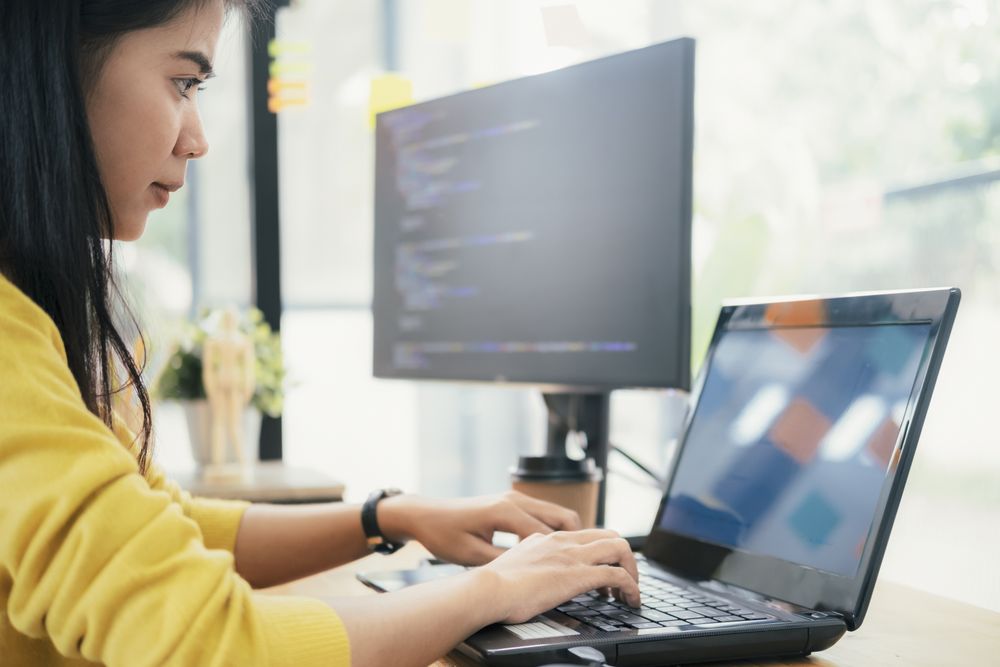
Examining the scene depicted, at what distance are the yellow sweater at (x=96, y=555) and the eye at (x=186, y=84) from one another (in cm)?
23

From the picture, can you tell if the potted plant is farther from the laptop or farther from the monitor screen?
the laptop

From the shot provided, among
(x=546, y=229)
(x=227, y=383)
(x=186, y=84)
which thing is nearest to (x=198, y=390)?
(x=227, y=383)

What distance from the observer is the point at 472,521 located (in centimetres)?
99

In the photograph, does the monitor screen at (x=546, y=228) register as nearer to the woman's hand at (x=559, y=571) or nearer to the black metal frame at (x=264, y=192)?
the woman's hand at (x=559, y=571)

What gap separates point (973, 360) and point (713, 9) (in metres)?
1.01

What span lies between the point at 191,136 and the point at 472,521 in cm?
44

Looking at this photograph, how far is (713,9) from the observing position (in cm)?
210

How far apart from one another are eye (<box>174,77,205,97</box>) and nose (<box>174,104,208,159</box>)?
15 mm

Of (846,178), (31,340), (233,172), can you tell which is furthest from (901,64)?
(233,172)

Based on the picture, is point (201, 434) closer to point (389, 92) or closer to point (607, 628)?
point (389, 92)

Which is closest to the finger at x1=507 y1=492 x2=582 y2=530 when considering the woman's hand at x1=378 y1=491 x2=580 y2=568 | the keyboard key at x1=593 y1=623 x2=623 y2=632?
the woman's hand at x1=378 y1=491 x2=580 y2=568

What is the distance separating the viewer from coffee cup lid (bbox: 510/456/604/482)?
113 cm

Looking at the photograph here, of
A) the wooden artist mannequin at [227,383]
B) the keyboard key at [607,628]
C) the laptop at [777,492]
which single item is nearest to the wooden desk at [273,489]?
the wooden artist mannequin at [227,383]

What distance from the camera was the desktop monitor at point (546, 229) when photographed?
1097 mm
